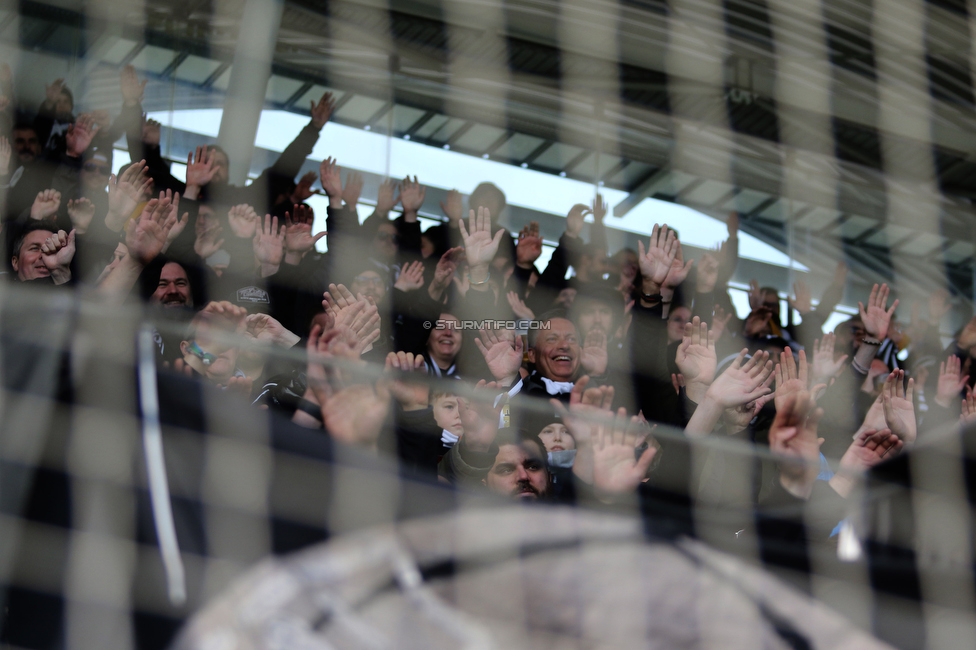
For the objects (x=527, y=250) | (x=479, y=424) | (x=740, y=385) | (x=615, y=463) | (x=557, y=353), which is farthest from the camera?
(x=527, y=250)

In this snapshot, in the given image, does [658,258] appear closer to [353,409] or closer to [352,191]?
[352,191]

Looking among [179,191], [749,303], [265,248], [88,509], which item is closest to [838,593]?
[88,509]

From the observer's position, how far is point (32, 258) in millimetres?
1774

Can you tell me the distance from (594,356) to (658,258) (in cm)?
42

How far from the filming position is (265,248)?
208 centimetres

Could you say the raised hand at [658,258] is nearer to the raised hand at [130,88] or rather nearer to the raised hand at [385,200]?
the raised hand at [385,200]

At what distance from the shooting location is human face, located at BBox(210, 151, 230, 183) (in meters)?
2.16

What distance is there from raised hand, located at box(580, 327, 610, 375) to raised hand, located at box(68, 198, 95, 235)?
1.05 metres

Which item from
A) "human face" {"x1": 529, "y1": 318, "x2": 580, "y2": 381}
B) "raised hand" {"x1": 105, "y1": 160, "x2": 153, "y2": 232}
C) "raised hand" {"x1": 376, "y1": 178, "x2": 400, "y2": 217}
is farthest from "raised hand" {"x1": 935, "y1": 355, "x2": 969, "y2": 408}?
"raised hand" {"x1": 105, "y1": 160, "x2": 153, "y2": 232}

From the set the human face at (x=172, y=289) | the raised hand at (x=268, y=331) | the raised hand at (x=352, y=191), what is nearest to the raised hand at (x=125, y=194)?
the human face at (x=172, y=289)

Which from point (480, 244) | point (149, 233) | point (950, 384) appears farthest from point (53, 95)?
point (950, 384)

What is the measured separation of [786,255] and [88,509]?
14.8 feet

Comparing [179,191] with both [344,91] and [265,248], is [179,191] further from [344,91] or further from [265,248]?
[344,91]

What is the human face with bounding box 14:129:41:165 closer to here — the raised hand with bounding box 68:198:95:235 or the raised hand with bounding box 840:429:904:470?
the raised hand with bounding box 68:198:95:235
